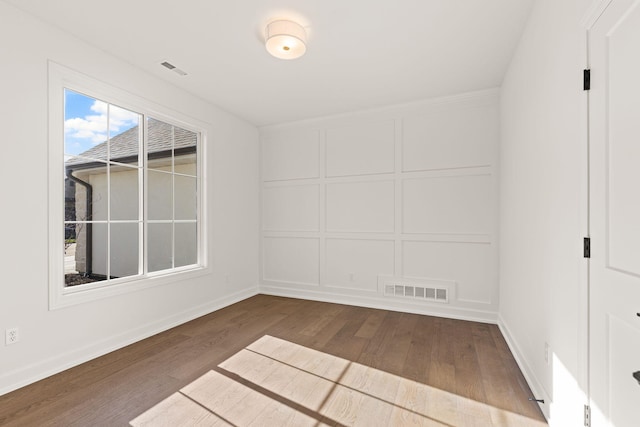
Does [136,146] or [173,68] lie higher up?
[173,68]

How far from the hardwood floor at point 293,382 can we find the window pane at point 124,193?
1.34m

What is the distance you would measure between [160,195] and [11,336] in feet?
5.74

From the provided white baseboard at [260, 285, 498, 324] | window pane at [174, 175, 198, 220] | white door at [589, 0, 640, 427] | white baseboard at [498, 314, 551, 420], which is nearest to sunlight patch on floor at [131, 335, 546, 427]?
white baseboard at [498, 314, 551, 420]

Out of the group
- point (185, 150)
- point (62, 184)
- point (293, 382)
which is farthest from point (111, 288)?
point (293, 382)

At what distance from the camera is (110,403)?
1911mm

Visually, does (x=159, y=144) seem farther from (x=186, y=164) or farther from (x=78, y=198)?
(x=78, y=198)

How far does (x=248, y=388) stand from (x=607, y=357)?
2.07 metres

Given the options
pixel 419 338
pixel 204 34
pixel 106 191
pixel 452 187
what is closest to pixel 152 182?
pixel 106 191

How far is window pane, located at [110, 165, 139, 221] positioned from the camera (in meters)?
2.88

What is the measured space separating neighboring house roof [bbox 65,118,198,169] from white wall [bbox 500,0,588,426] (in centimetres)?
367

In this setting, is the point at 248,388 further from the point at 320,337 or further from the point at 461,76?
the point at 461,76

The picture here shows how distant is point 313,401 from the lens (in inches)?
76.2

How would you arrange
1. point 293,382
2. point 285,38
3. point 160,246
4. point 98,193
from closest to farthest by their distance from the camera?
point 293,382 → point 285,38 → point 98,193 → point 160,246

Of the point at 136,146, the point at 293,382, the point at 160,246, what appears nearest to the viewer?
the point at 293,382
